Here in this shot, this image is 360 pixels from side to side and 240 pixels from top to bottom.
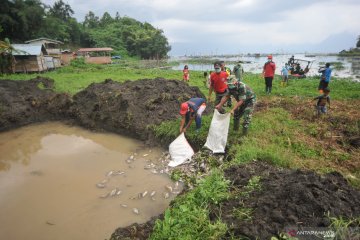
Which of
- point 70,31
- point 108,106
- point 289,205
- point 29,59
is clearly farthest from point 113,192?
point 70,31

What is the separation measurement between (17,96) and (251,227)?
39.9 ft

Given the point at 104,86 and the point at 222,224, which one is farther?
the point at 104,86

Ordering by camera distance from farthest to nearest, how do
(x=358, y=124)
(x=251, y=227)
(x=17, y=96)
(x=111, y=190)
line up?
(x=17, y=96), (x=358, y=124), (x=111, y=190), (x=251, y=227)

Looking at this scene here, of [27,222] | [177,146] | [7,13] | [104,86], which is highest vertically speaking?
[7,13]

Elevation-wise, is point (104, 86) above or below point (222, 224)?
above

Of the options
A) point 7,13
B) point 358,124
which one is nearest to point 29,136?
point 358,124

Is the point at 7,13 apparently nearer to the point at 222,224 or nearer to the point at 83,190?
the point at 83,190

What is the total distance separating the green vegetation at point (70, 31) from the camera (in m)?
32.4

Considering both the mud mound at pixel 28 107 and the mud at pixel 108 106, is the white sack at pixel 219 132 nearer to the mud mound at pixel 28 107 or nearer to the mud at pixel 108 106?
the mud at pixel 108 106

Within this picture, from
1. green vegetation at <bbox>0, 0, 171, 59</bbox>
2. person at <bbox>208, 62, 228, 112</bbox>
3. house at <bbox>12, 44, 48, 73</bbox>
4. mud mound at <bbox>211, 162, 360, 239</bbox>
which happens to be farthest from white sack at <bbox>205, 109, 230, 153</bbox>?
green vegetation at <bbox>0, 0, 171, 59</bbox>

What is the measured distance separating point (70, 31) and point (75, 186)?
53.7 meters

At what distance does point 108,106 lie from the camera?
10047 millimetres

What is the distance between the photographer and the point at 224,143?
6.45 m

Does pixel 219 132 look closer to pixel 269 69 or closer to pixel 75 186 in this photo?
pixel 75 186
